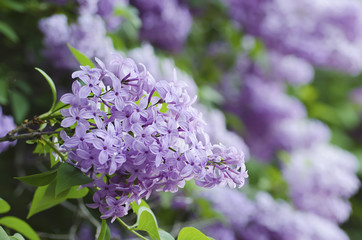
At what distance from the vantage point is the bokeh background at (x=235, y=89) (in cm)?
161

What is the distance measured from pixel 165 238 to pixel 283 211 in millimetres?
1254

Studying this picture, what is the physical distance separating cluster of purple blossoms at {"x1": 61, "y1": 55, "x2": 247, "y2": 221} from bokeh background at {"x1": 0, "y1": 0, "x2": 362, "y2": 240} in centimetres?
46

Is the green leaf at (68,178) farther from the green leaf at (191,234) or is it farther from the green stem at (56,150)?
the green leaf at (191,234)

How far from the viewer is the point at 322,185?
2430 millimetres

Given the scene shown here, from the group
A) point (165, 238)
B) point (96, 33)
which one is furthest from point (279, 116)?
point (165, 238)

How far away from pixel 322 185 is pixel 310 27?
99 centimetres

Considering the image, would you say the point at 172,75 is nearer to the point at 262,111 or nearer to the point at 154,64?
the point at 154,64

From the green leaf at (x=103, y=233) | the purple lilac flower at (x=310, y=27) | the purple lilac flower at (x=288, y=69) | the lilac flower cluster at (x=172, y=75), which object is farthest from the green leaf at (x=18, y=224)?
the purple lilac flower at (x=288, y=69)

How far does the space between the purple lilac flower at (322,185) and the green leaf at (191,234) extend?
1.71m

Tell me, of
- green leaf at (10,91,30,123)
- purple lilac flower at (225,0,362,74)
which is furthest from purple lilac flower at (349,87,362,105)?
green leaf at (10,91,30,123)

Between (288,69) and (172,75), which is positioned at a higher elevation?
(288,69)

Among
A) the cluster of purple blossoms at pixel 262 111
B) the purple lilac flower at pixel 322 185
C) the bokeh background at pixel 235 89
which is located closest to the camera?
the bokeh background at pixel 235 89

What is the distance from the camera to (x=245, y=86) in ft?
9.65

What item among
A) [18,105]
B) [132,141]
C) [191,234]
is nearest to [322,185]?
[18,105]
